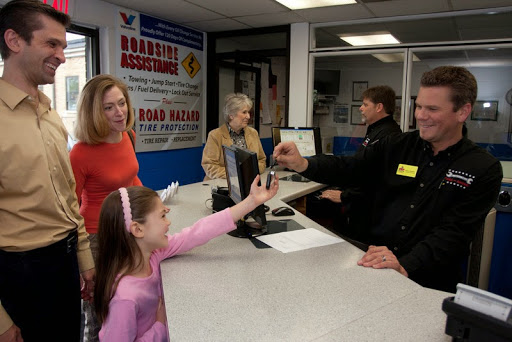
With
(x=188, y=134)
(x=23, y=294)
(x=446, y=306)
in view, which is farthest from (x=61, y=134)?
(x=188, y=134)

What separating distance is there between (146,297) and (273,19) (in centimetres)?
406

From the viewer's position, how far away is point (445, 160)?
1.67 meters

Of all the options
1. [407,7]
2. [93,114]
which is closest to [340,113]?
[407,7]

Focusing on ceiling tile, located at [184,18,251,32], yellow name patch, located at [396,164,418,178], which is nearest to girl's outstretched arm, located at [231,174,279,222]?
yellow name patch, located at [396,164,418,178]

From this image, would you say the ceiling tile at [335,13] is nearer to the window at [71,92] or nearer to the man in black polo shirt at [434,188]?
the window at [71,92]

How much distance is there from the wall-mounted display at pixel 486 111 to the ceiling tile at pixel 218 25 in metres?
3.14

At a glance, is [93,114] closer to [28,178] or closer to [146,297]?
[28,178]

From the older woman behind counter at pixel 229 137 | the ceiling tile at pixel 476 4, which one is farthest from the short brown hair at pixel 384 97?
the ceiling tile at pixel 476 4

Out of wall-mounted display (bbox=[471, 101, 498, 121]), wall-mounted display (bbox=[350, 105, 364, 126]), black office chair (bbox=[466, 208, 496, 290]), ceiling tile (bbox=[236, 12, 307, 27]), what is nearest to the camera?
black office chair (bbox=[466, 208, 496, 290])

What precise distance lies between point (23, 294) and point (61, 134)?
59 centimetres

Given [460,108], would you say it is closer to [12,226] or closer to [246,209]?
[246,209]

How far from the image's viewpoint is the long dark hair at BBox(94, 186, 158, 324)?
4.38 feet

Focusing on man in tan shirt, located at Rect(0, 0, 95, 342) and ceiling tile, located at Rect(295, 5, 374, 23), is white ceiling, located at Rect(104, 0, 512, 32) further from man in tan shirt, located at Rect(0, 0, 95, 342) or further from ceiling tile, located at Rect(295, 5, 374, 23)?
man in tan shirt, located at Rect(0, 0, 95, 342)

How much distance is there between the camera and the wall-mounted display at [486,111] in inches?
189
